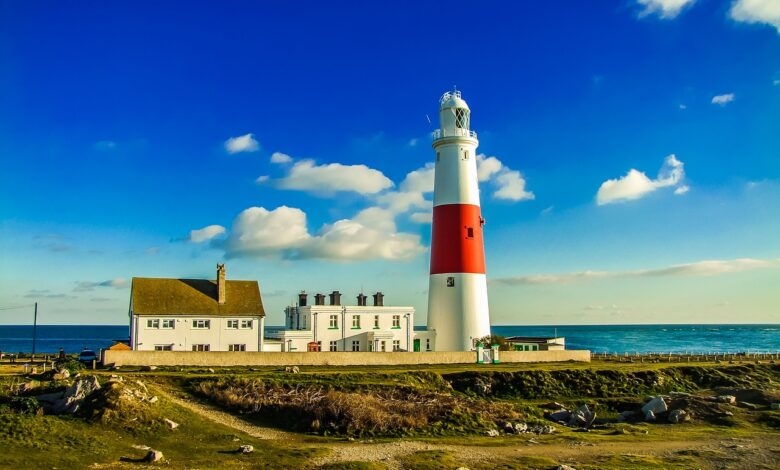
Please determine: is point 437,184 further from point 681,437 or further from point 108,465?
point 108,465

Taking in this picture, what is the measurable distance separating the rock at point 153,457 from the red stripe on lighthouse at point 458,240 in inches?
1162

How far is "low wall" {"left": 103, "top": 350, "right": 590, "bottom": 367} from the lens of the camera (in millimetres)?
39719

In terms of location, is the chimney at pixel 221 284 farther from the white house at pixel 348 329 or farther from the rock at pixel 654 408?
the rock at pixel 654 408

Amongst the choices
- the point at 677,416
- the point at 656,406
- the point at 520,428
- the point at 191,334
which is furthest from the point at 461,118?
the point at 520,428

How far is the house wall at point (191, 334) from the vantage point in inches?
1794

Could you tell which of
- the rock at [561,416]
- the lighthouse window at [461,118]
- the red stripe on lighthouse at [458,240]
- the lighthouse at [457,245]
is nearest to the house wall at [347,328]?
the lighthouse at [457,245]

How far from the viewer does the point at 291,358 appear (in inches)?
1708

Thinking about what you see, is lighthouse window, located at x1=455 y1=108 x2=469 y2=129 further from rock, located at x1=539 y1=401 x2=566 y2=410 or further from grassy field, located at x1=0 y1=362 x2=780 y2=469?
rock, located at x1=539 y1=401 x2=566 y2=410

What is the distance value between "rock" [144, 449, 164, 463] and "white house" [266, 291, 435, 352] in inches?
1040

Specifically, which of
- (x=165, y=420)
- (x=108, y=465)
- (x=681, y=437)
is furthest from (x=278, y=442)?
(x=681, y=437)

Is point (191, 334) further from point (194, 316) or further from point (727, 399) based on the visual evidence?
point (727, 399)

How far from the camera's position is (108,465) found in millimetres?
22703

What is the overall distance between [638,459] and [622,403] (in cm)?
1462

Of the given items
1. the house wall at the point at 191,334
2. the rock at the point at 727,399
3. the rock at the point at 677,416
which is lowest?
the rock at the point at 677,416
